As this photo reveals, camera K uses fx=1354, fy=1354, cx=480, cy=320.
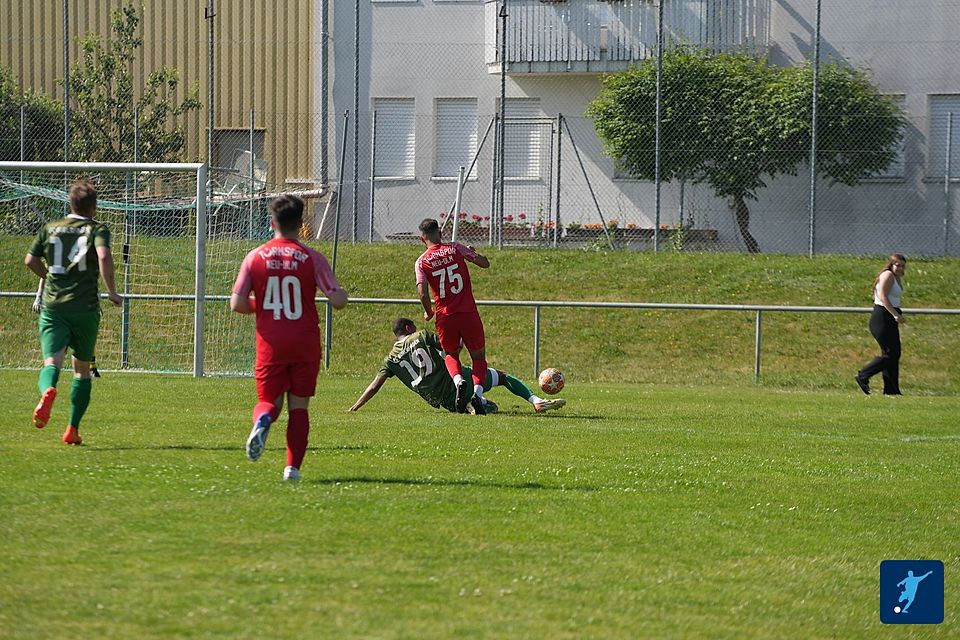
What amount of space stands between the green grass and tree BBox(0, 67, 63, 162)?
16.4m

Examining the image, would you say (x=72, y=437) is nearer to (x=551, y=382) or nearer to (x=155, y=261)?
(x=551, y=382)

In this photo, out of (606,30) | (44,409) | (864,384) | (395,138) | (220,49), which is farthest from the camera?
(220,49)

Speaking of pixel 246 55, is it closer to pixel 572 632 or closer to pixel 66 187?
pixel 66 187

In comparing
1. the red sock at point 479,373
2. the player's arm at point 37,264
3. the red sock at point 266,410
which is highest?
the player's arm at point 37,264

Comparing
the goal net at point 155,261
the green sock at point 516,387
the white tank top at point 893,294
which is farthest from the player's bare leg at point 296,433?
the white tank top at point 893,294

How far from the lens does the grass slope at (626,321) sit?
66.9 ft

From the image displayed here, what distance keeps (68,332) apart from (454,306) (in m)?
4.79

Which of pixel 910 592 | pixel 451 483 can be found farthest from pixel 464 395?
pixel 910 592

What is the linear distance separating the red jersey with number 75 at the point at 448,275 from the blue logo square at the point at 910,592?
24.6 feet

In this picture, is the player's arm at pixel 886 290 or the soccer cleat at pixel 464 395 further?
the player's arm at pixel 886 290

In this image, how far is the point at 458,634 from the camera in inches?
211

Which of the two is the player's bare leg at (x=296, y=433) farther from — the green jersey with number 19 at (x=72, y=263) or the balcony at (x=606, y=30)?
the balcony at (x=606, y=30)

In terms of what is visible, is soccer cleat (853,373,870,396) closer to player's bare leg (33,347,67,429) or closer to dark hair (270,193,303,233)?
player's bare leg (33,347,67,429)

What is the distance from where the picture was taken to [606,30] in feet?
96.1
